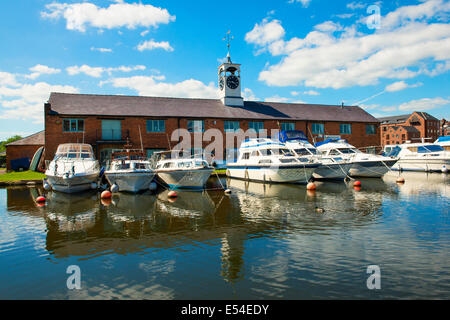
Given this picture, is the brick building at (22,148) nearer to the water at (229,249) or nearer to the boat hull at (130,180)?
the boat hull at (130,180)

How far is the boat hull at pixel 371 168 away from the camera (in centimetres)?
2430

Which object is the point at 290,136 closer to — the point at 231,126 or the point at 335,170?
the point at 335,170

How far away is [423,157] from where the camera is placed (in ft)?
99.2

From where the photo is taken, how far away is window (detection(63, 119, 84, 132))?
93.4 ft

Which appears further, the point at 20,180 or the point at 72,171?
the point at 20,180

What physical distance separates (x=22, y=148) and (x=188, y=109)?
18.7 m

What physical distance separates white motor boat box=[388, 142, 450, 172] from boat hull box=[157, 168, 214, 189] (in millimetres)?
22360

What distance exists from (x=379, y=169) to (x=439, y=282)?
20233 mm

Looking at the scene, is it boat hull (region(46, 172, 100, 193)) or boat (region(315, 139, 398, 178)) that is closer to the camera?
boat hull (region(46, 172, 100, 193))

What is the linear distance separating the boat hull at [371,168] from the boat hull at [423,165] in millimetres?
8471

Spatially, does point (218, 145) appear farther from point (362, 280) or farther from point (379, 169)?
point (362, 280)

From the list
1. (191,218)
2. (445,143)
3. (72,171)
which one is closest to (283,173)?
(191,218)

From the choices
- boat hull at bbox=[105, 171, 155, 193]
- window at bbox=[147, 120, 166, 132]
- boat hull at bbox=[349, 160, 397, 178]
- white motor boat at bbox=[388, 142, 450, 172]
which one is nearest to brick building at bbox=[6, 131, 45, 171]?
window at bbox=[147, 120, 166, 132]

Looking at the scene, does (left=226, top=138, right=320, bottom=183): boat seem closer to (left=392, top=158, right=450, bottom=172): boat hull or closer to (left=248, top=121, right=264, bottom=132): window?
(left=248, top=121, right=264, bottom=132): window
